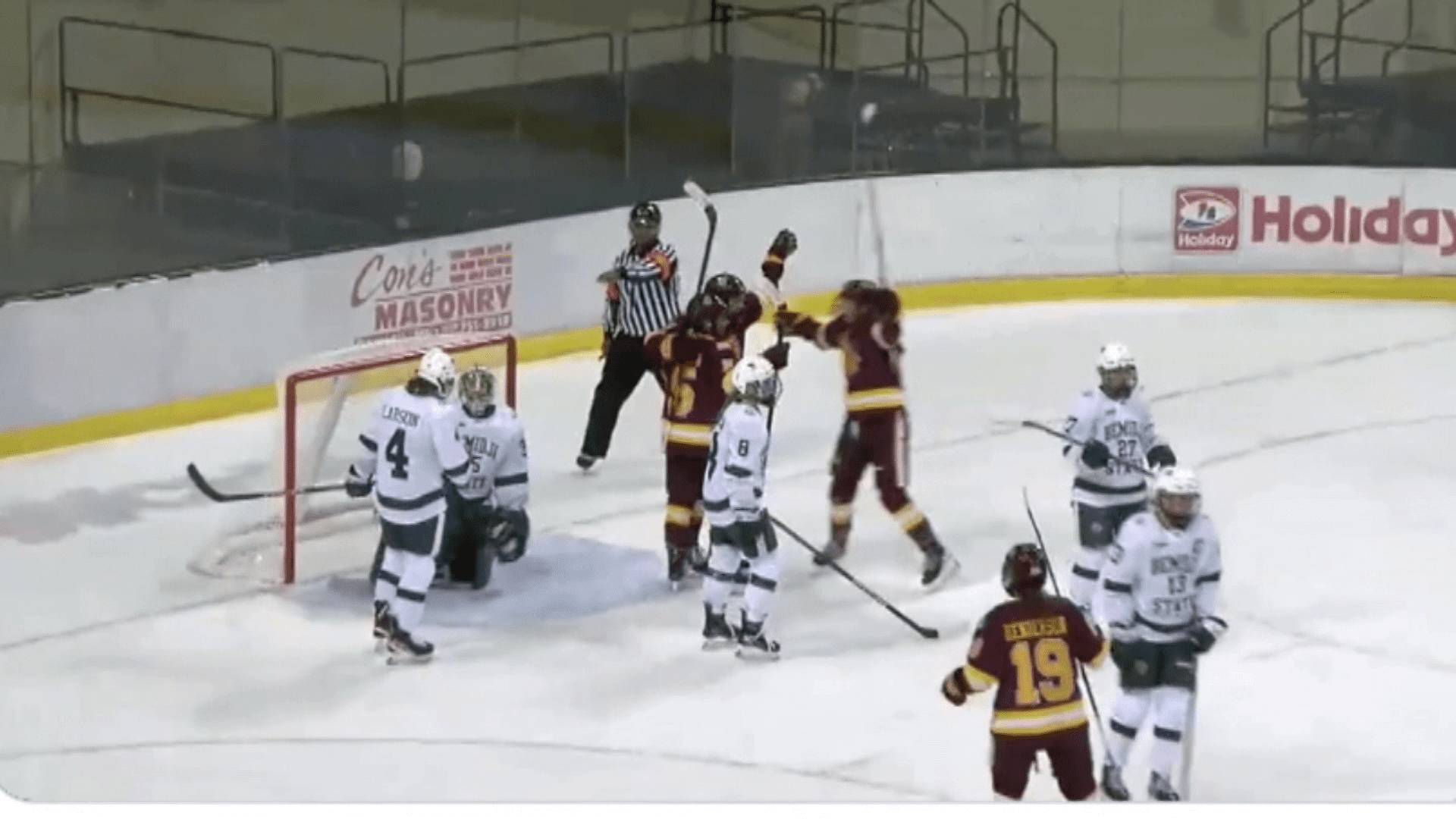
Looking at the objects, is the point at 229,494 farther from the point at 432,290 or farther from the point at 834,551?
the point at 834,551

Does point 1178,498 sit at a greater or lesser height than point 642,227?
lesser

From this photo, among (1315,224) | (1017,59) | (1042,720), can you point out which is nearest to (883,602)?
(1042,720)

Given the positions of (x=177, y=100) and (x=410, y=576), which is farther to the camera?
(x=177, y=100)

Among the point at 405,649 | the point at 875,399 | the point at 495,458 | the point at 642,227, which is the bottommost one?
the point at 405,649

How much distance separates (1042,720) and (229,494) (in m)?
3.69

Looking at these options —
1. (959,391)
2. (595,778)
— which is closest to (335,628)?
(595,778)

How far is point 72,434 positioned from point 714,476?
283 centimetres

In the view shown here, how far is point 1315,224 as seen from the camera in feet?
45.8

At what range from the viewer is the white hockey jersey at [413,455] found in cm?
900

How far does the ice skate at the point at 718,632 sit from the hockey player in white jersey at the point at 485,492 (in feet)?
2.21

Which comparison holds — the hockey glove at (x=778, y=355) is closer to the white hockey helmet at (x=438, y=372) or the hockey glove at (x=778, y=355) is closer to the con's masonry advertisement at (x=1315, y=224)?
the white hockey helmet at (x=438, y=372)

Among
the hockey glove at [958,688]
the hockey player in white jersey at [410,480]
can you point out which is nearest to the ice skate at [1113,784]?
the hockey glove at [958,688]

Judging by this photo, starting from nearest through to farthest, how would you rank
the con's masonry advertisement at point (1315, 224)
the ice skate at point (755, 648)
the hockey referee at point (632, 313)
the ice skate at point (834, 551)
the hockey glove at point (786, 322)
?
the ice skate at point (755, 648) < the hockey glove at point (786, 322) < the ice skate at point (834, 551) < the hockey referee at point (632, 313) < the con's masonry advertisement at point (1315, 224)

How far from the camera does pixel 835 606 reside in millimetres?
9805
